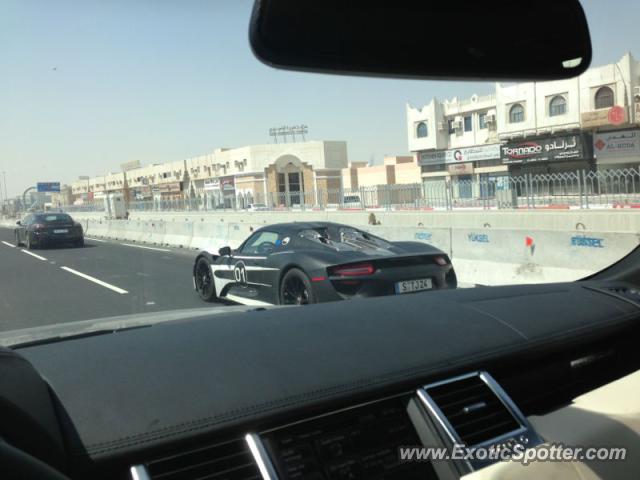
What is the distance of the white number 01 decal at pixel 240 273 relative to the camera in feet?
24.3

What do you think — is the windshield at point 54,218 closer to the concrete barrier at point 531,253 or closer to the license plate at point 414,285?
the concrete barrier at point 531,253

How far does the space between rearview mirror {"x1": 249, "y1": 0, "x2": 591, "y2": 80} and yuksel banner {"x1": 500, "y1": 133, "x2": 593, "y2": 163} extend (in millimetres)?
11997

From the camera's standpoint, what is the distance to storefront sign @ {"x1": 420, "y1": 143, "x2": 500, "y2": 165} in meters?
33.7

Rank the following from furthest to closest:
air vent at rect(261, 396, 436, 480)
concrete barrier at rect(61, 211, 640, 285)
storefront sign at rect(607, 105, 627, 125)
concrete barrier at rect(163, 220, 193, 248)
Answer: concrete barrier at rect(163, 220, 193, 248), storefront sign at rect(607, 105, 627, 125), concrete barrier at rect(61, 211, 640, 285), air vent at rect(261, 396, 436, 480)

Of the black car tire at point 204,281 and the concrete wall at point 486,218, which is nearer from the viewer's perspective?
the black car tire at point 204,281

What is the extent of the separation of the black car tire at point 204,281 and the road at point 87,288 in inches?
5.3

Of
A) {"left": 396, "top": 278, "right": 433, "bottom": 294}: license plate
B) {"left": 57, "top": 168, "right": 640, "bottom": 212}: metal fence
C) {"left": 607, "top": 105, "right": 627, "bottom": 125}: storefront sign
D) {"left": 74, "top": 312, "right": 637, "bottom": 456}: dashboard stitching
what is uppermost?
{"left": 607, "top": 105, "right": 627, "bottom": 125}: storefront sign

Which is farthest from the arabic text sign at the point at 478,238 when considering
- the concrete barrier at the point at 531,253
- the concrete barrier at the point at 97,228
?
the concrete barrier at the point at 97,228

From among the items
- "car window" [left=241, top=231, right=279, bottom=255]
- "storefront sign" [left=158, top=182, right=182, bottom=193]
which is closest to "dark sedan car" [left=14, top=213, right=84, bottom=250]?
"storefront sign" [left=158, top=182, right=182, bottom=193]

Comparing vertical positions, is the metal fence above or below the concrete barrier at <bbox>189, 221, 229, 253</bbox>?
above

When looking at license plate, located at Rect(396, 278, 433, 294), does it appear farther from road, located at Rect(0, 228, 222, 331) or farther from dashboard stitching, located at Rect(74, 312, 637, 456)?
dashboard stitching, located at Rect(74, 312, 637, 456)

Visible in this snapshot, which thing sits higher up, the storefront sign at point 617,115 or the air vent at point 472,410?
the storefront sign at point 617,115

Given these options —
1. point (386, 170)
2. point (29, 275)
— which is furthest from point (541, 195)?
point (386, 170)

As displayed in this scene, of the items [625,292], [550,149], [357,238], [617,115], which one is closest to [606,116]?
[617,115]
